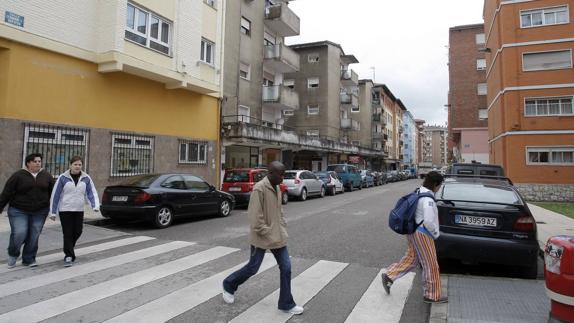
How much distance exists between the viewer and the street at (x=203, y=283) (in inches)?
166

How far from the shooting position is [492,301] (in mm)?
4461

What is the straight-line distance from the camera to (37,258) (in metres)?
6.67

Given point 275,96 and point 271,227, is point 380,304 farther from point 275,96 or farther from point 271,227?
point 275,96

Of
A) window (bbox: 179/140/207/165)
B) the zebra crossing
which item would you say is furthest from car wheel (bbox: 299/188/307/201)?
the zebra crossing

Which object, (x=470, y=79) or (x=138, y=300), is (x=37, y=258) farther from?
(x=470, y=79)

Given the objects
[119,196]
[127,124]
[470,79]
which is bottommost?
[119,196]

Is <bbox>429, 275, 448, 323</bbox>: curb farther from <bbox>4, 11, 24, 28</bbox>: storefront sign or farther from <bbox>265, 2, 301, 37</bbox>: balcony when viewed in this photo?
<bbox>265, 2, 301, 37</bbox>: balcony

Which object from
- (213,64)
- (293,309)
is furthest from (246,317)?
(213,64)

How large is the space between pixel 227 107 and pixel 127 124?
313 inches

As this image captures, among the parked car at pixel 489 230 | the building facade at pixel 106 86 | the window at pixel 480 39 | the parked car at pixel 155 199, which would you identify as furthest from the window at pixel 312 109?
the parked car at pixel 489 230

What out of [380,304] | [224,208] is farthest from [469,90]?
[380,304]

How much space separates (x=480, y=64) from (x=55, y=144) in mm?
41457

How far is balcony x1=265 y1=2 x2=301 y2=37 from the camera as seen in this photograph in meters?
26.2

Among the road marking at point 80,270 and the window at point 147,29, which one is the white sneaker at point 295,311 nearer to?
the road marking at point 80,270
